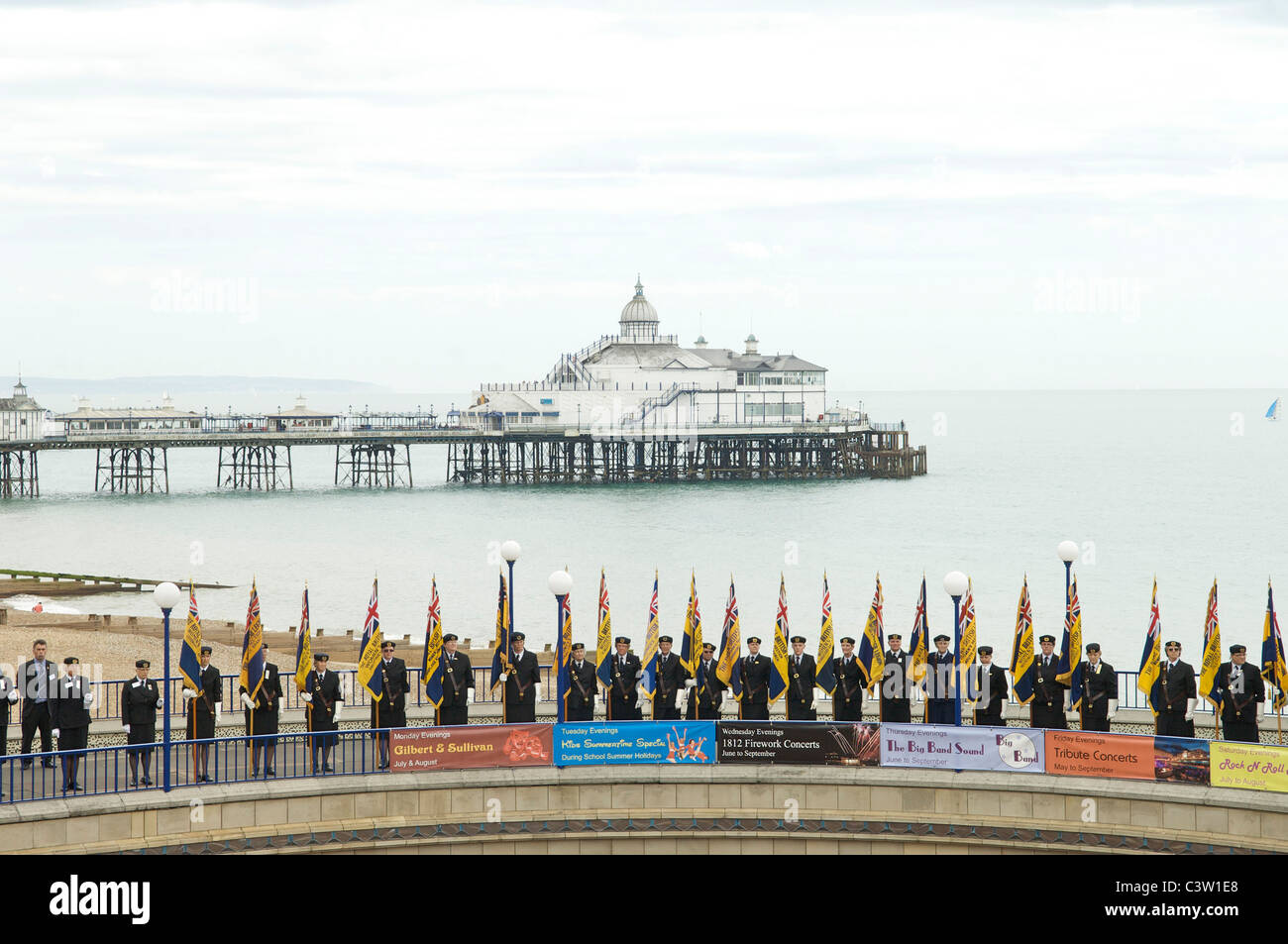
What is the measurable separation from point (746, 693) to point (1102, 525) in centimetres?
6588

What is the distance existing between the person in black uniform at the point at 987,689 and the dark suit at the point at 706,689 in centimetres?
316

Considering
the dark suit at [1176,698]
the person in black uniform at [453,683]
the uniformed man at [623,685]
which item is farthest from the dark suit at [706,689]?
the dark suit at [1176,698]

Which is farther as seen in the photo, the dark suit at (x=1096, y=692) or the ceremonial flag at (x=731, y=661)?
the ceremonial flag at (x=731, y=661)

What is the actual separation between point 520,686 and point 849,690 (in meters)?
4.14

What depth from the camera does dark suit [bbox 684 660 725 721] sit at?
19562mm

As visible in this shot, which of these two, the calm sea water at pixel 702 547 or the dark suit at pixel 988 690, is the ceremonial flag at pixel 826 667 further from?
the calm sea water at pixel 702 547

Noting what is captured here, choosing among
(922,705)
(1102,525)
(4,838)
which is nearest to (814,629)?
(922,705)

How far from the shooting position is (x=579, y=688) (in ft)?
64.4

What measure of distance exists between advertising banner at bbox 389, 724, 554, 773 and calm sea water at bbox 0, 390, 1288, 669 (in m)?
23.4

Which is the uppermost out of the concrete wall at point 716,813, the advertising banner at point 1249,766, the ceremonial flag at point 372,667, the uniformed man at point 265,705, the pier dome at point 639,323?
the pier dome at point 639,323

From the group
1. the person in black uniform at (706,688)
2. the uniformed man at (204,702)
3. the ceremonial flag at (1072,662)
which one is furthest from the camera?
the person in black uniform at (706,688)

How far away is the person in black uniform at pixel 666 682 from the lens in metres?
19.5

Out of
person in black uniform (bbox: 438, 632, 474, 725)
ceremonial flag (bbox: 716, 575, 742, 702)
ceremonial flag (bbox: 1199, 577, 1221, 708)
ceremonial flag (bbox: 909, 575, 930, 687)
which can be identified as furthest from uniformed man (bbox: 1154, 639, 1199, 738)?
person in black uniform (bbox: 438, 632, 474, 725)

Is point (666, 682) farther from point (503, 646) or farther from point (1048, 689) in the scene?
point (1048, 689)
